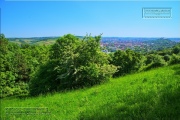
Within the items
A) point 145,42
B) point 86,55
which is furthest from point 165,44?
point 86,55

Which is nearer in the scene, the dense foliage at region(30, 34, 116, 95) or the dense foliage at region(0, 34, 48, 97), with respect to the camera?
the dense foliage at region(30, 34, 116, 95)

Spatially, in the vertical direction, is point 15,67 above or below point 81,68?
below

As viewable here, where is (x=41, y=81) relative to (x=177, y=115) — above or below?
below

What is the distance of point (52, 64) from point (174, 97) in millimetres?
16926

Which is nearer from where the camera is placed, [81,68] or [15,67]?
[81,68]

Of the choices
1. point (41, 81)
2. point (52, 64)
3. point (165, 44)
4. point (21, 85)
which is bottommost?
point (21, 85)

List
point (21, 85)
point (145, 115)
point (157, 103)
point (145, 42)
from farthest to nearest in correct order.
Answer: point (21, 85)
point (145, 42)
point (157, 103)
point (145, 115)

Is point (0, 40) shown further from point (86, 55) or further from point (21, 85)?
point (86, 55)

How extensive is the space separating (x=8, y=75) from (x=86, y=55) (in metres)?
38.7

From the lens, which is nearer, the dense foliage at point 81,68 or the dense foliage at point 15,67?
the dense foliage at point 81,68

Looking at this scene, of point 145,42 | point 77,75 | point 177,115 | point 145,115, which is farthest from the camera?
point 145,42

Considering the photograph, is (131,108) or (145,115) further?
(131,108)

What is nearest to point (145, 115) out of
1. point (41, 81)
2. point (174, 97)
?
point (174, 97)

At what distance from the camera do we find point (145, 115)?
572cm
